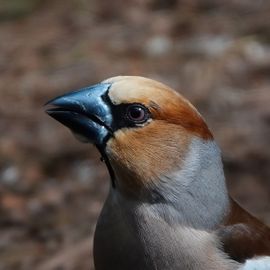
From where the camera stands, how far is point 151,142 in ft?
13.4

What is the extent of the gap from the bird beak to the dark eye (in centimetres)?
8

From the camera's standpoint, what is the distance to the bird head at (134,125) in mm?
4031

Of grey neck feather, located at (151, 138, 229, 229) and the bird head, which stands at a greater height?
the bird head

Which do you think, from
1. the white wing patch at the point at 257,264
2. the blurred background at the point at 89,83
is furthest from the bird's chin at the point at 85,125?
the blurred background at the point at 89,83

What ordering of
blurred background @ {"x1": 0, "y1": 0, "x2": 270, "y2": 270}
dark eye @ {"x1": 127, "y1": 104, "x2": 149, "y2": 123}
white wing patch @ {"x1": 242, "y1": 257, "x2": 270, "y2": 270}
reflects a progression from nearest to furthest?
dark eye @ {"x1": 127, "y1": 104, "x2": 149, "y2": 123}
white wing patch @ {"x1": 242, "y1": 257, "x2": 270, "y2": 270}
blurred background @ {"x1": 0, "y1": 0, "x2": 270, "y2": 270}

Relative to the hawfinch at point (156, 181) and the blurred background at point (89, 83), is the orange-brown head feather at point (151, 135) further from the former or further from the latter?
the blurred background at point (89, 83)

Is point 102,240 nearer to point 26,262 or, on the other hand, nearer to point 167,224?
point 167,224

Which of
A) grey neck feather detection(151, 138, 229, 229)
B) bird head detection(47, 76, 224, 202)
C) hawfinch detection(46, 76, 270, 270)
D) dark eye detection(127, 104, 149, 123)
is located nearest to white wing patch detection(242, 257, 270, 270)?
hawfinch detection(46, 76, 270, 270)

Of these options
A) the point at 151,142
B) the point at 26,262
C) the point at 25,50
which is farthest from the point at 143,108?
the point at 25,50

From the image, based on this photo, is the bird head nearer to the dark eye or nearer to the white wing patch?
the dark eye

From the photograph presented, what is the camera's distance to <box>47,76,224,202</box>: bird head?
13.2 ft

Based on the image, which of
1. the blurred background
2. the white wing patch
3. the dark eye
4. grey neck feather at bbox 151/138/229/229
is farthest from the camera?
the blurred background

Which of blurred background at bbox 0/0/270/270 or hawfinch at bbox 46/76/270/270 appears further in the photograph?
blurred background at bbox 0/0/270/270

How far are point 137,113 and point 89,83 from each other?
3.60 metres
